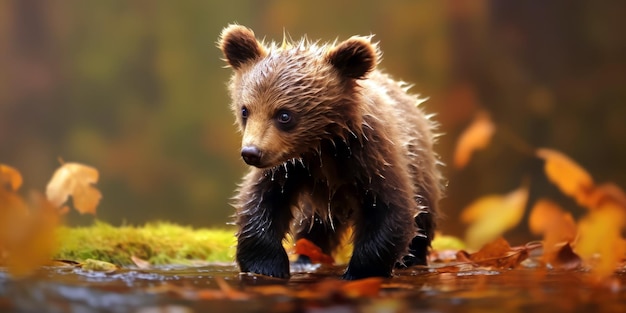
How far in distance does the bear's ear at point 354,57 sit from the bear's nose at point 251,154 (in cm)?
76

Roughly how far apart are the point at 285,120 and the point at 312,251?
1.47 metres

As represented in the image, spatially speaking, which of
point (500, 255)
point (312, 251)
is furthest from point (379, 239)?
point (312, 251)

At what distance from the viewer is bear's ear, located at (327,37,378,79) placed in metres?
4.22

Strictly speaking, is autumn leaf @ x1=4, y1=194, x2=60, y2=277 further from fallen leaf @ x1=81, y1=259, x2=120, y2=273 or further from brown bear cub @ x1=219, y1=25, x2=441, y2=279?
brown bear cub @ x1=219, y1=25, x2=441, y2=279

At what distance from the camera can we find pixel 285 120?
4.08 meters

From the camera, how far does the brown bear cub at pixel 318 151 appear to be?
13.4 ft

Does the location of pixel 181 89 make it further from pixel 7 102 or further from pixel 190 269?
pixel 190 269

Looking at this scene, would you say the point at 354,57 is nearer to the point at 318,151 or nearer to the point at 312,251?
the point at 318,151

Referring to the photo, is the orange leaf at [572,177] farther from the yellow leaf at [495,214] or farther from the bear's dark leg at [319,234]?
the bear's dark leg at [319,234]

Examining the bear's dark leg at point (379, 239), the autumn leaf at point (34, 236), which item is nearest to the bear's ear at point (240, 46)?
the bear's dark leg at point (379, 239)

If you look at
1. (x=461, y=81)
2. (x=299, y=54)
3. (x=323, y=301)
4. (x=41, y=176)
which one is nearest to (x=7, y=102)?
(x=41, y=176)

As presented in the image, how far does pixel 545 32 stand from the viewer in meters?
10.1

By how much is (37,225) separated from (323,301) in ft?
3.56

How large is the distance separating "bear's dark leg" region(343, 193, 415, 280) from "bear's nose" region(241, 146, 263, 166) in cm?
82
